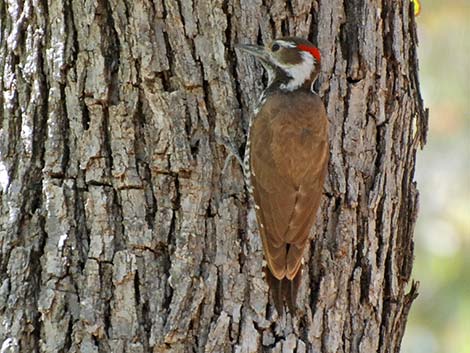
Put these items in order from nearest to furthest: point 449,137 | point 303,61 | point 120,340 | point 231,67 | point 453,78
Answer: point 120,340, point 231,67, point 303,61, point 453,78, point 449,137

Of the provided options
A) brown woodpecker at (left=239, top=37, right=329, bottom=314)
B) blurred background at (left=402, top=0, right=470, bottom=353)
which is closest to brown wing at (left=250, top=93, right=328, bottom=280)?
brown woodpecker at (left=239, top=37, right=329, bottom=314)

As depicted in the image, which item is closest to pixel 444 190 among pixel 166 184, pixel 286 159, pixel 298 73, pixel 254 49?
pixel 298 73

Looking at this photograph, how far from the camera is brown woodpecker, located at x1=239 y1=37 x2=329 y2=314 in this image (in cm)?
405

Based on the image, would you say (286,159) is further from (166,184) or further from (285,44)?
(166,184)

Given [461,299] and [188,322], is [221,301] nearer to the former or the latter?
[188,322]

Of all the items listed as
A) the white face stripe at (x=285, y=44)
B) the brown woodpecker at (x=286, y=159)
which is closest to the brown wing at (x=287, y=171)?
the brown woodpecker at (x=286, y=159)

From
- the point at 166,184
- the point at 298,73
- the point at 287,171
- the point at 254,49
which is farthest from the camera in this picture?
the point at 298,73

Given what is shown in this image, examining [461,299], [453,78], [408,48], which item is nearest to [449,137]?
[453,78]

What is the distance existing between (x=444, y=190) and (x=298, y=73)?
4.17 m

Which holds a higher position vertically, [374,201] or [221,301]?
[374,201]

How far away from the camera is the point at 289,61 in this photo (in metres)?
4.49

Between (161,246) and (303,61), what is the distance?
110 centimetres

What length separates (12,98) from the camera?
13.4 feet

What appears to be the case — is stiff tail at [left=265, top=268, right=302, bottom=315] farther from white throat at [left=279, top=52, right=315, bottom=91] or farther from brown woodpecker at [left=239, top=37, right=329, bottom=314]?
white throat at [left=279, top=52, right=315, bottom=91]
